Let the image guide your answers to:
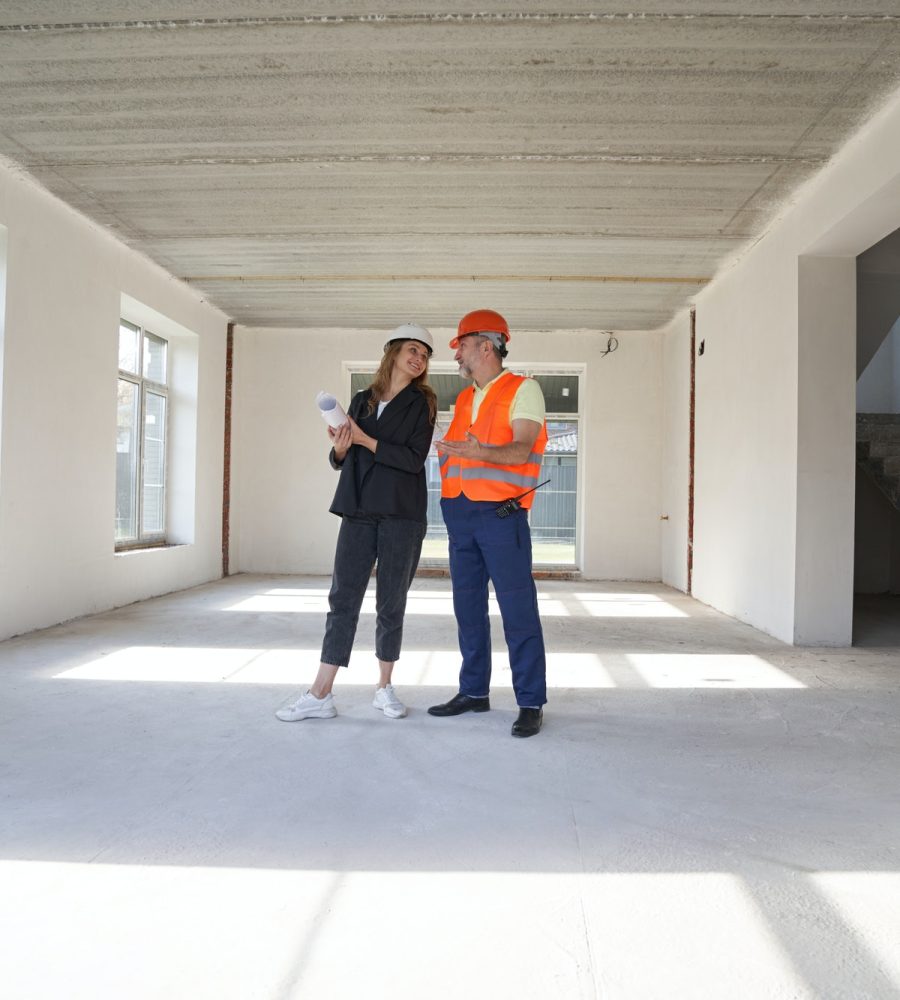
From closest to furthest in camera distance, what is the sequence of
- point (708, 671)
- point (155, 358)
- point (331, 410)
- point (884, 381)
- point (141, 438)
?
point (331, 410) < point (708, 671) < point (141, 438) < point (155, 358) < point (884, 381)

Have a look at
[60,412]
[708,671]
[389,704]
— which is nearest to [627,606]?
[708,671]

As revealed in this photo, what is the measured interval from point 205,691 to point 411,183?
334 cm

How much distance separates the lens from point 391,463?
9.57 ft

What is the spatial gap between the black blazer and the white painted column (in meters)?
3.10

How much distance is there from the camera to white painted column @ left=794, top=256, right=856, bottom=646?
5.07m

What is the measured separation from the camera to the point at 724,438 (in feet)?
22.3

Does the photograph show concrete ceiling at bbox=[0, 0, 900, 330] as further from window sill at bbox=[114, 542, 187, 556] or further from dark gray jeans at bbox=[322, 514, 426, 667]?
window sill at bbox=[114, 542, 187, 556]

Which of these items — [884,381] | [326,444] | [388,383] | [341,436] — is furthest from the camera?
[884,381]

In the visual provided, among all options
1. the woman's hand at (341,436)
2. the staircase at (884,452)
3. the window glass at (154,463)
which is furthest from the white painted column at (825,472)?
the window glass at (154,463)

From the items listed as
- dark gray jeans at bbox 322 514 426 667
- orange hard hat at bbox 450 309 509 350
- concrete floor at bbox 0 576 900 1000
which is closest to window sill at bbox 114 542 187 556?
concrete floor at bbox 0 576 900 1000

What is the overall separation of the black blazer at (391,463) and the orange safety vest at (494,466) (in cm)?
12

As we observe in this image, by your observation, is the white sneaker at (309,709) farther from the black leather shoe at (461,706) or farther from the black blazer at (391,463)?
the black blazer at (391,463)

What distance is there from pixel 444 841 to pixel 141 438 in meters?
6.27

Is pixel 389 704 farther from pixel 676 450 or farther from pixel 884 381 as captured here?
pixel 884 381
